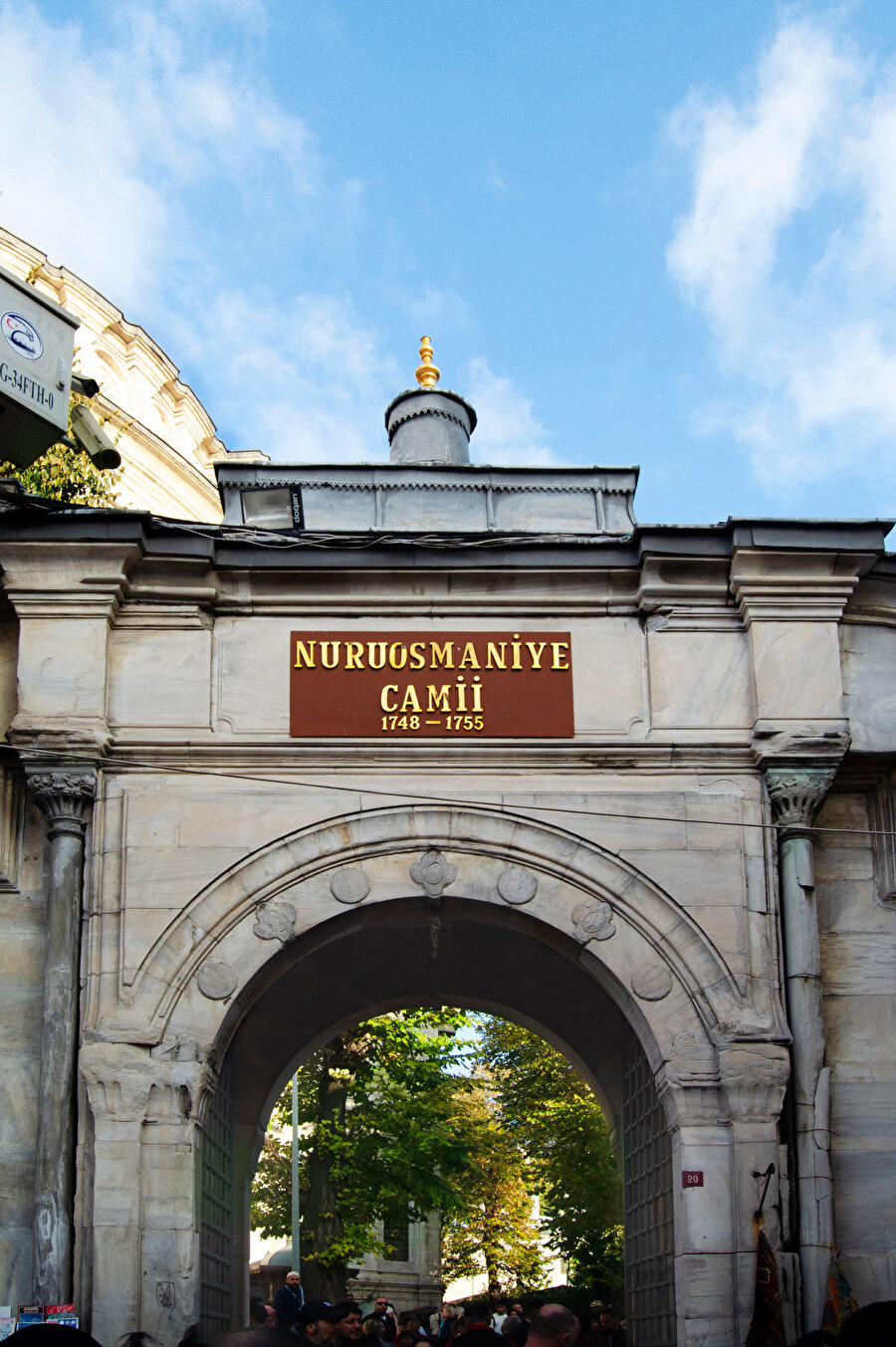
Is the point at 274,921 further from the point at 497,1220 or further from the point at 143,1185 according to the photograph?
the point at 497,1220

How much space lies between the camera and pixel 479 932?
14320mm

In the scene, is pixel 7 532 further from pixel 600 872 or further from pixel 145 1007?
pixel 600 872

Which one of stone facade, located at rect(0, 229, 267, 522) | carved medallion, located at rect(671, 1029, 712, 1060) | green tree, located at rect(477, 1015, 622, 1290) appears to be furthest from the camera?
stone facade, located at rect(0, 229, 267, 522)

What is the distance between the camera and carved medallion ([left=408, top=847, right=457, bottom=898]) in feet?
42.7

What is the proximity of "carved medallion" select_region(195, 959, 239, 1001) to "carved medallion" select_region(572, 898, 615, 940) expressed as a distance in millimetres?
2800

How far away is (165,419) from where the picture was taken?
110 ft

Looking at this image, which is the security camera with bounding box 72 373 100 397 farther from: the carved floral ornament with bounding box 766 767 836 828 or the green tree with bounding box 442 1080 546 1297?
the green tree with bounding box 442 1080 546 1297

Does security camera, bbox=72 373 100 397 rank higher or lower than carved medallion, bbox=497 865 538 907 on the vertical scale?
higher

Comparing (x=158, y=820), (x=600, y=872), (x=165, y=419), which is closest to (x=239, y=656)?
(x=158, y=820)

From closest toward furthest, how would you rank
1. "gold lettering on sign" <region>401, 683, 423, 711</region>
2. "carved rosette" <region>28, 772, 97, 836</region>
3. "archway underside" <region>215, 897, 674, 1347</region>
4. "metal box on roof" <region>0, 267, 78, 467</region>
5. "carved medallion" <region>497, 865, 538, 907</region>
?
"carved rosette" <region>28, 772, 97, 836</region>, "carved medallion" <region>497, 865, 538, 907</region>, "metal box on roof" <region>0, 267, 78, 467</region>, "gold lettering on sign" <region>401, 683, 423, 711</region>, "archway underside" <region>215, 897, 674, 1347</region>

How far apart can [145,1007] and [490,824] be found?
3144 millimetres

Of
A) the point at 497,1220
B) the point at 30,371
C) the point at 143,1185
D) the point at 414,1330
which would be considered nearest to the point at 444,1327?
the point at 414,1330

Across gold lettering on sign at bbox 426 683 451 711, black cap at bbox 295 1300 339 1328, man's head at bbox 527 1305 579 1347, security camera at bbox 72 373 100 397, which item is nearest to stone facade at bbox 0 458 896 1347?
gold lettering on sign at bbox 426 683 451 711

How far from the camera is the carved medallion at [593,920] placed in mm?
12852
